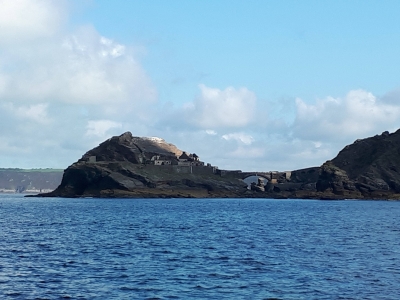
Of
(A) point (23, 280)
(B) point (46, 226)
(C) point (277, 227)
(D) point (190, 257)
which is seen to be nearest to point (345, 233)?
(C) point (277, 227)

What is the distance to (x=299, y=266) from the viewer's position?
143 feet

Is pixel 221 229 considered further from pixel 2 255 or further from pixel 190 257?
pixel 2 255

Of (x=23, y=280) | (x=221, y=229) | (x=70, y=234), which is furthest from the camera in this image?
(x=221, y=229)

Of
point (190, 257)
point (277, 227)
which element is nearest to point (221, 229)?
point (277, 227)

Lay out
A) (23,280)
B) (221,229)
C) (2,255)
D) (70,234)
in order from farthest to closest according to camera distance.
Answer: (221,229)
(70,234)
(2,255)
(23,280)

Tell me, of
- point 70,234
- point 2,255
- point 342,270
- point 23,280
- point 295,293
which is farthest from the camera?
point 70,234

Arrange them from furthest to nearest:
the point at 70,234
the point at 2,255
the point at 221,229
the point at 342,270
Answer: the point at 221,229 < the point at 70,234 < the point at 2,255 < the point at 342,270

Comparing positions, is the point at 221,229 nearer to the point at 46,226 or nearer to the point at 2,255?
the point at 46,226

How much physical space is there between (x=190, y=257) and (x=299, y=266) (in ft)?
29.8

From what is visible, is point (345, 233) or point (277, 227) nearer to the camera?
point (345, 233)

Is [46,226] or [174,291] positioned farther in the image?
[46,226]

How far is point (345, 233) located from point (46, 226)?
125ft

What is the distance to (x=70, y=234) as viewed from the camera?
67938 millimetres

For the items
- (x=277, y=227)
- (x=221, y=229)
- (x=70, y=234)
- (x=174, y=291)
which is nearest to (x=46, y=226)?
(x=70, y=234)
